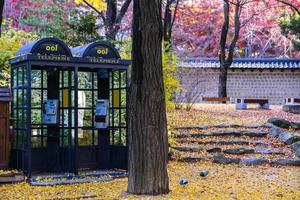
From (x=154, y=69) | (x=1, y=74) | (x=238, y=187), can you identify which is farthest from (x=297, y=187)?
(x=1, y=74)

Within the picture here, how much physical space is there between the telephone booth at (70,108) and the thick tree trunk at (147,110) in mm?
1973

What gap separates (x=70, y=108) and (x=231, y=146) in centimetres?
A: 500

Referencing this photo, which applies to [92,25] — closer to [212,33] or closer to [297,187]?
[297,187]

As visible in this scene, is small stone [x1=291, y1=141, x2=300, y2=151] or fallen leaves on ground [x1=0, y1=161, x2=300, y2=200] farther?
small stone [x1=291, y1=141, x2=300, y2=151]

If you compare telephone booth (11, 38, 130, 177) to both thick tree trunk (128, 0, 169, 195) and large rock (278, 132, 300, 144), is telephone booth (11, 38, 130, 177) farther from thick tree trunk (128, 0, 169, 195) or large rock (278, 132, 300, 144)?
large rock (278, 132, 300, 144)

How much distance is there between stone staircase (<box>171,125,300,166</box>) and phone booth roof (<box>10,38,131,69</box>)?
326 cm

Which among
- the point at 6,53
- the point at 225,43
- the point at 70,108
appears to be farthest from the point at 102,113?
the point at 225,43

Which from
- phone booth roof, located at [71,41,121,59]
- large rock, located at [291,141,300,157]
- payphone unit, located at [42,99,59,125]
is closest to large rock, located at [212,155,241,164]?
large rock, located at [291,141,300,157]

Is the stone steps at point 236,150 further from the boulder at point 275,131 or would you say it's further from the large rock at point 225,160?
the boulder at point 275,131

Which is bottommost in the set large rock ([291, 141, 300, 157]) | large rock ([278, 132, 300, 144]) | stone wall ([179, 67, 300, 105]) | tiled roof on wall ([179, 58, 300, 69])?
large rock ([291, 141, 300, 157])

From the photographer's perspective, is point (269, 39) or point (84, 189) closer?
point (84, 189)

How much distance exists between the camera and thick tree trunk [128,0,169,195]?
749 centimetres

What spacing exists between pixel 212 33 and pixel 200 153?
19259mm

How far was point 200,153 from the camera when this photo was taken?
40.3 ft
